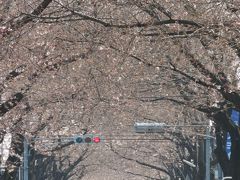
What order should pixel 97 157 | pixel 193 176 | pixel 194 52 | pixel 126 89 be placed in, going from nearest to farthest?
pixel 194 52 < pixel 126 89 < pixel 193 176 < pixel 97 157

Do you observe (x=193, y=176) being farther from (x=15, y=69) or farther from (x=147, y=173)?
(x=147, y=173)

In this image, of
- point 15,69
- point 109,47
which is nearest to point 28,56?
point 15,69

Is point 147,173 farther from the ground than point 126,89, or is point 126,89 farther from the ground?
point 147,173

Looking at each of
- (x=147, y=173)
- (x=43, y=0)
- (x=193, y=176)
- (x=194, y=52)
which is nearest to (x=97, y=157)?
(x=147, y=173)

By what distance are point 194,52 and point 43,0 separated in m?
5.70

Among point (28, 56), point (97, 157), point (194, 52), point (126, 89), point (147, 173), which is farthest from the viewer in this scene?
point (147, 173)

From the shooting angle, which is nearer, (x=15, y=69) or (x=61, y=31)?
(x=61, y=31)

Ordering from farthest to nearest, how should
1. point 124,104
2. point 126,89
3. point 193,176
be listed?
point 193,176 < point 124,104 < point 126,89

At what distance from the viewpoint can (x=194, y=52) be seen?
20.8 meters

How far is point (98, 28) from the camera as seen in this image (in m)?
18.1

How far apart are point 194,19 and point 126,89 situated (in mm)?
8196

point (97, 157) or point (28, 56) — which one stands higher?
point (97, 157)

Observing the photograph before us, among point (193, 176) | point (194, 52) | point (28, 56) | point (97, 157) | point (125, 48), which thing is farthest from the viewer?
point (97, 157)

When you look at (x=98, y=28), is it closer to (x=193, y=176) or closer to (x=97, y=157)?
(x=193, y=176)
